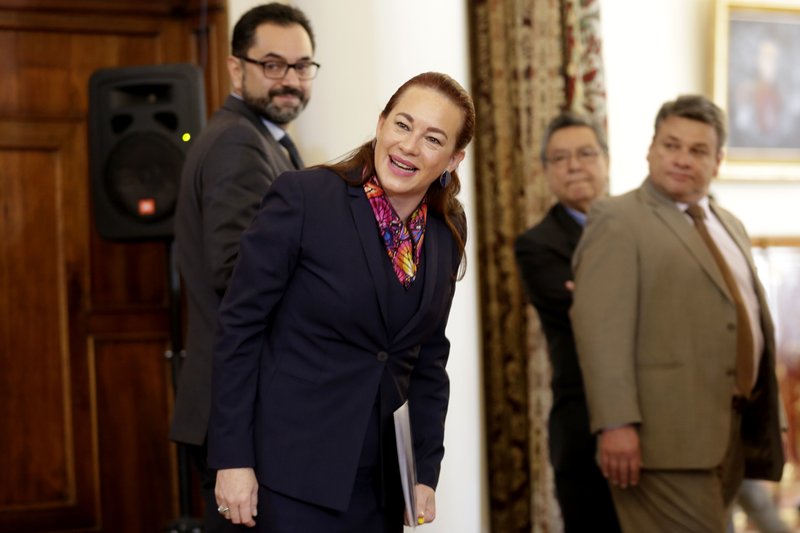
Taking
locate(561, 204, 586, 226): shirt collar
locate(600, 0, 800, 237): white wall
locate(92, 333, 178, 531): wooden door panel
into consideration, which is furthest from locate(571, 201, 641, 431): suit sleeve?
locate(92, 333, 178, 531): wooden door panel

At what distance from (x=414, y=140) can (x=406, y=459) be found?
1.77ft

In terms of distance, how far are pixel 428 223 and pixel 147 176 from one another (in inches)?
80.6

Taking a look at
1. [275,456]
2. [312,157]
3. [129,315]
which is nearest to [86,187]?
[129,315]

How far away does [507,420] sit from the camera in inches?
166

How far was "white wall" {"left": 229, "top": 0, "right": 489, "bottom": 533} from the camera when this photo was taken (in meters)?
3.35

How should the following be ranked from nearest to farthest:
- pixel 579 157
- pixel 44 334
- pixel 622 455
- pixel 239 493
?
pixel 239 493
pixel 622 455
pixel 579 157
pixel 44 334

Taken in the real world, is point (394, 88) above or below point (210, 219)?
above

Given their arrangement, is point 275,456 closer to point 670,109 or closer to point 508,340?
point 670,109

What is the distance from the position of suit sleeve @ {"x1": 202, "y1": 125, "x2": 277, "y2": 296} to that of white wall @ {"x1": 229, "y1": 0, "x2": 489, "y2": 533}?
0.95 m

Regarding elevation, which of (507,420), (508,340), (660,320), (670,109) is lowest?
(507,420)

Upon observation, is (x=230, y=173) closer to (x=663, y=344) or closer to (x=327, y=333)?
(x=327, y=333)

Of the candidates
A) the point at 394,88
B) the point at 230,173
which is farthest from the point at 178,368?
the point at 230,173

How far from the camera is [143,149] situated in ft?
12.5

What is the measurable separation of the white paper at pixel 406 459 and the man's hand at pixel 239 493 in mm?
251
